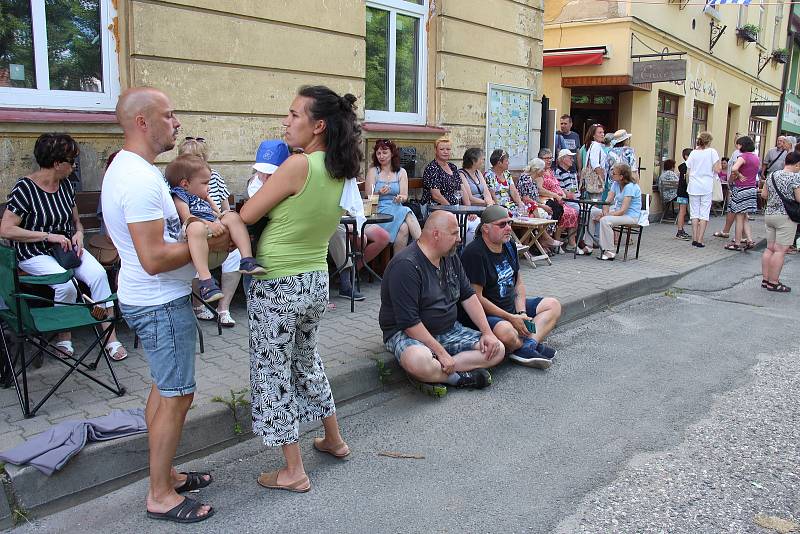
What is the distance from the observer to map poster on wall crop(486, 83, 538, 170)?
32.0ft

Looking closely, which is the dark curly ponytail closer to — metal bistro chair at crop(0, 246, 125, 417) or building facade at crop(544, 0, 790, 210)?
metal bistro chair at crop(0, 246, 125, 417)

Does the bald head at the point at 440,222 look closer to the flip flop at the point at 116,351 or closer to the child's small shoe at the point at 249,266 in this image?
the child's small shoe at the point at 249,266

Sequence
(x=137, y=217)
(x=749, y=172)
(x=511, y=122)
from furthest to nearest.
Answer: (x=749, y=172) → (x=511, y=122) → (x=137, y=217)

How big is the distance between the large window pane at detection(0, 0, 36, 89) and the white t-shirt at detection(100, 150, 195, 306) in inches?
127

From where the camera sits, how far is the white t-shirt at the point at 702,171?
11.4 m

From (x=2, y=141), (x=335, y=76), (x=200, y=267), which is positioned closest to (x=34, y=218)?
(x=2, y=141)

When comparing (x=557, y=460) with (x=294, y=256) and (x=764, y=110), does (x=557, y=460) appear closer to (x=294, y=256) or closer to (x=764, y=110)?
(x=294, y=256)

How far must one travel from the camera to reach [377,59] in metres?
8.25

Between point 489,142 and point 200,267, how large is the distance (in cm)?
756

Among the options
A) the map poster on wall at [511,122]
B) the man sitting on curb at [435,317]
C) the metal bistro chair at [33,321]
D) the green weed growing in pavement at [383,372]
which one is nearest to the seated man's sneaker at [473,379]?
the man sitting on curb at [435,317]

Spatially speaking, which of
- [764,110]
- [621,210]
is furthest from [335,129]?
[764,110]

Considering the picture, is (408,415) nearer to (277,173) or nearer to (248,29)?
(277,173)

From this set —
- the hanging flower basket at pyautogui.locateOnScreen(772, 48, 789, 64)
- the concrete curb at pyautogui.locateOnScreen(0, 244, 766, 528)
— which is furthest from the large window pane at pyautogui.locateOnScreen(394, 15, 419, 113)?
the hanging flower basket at pyautogui.locateOnScreen(772, 48, 789, 64)

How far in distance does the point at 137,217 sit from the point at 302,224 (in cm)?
71
